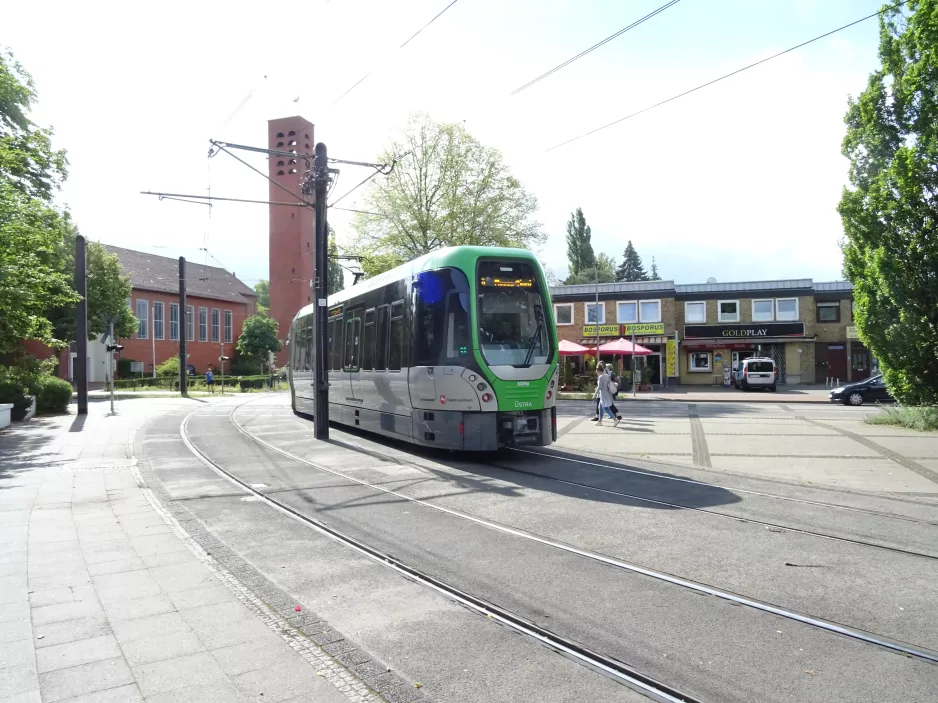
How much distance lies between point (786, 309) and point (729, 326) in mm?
3648

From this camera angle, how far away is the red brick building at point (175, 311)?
209ft

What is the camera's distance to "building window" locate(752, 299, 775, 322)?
45094 millimetres

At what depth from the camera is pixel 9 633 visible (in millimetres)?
4688

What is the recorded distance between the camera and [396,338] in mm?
13742

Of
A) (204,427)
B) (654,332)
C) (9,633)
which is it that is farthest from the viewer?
(654,332)

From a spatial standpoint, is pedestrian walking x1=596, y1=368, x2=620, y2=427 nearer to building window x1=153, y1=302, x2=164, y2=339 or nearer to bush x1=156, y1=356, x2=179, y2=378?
bush x1=156, y1=356, x2=179, y2=378

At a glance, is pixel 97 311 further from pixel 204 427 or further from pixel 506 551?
pixel 506 551

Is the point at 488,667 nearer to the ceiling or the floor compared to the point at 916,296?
nearer to the floor

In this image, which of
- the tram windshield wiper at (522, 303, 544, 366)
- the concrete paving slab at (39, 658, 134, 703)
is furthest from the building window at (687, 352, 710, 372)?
the concrete paving slab at (39, 658, 134, 703)

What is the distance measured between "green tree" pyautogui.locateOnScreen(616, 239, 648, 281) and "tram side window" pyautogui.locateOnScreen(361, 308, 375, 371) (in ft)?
319

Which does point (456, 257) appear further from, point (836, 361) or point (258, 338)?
point (258, 338)

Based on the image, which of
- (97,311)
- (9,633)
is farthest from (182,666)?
(97,311)

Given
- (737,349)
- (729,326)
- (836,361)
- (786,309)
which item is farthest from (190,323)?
(836,361)

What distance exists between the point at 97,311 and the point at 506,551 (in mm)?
46528
